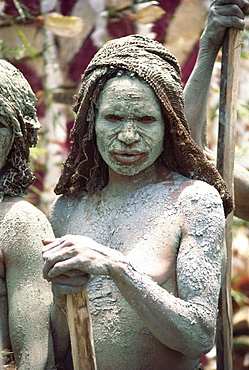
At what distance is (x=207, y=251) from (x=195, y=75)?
4.16ft

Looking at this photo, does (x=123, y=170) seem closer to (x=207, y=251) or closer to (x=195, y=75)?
(x=207, y=251)

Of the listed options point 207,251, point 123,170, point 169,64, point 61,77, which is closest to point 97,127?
point 123,170

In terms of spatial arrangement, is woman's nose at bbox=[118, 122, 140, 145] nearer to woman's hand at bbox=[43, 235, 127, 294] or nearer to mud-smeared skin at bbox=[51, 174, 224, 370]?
mud-smeared skin at bbox=[51, 174, 224, 370]

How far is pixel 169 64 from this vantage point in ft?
11.2

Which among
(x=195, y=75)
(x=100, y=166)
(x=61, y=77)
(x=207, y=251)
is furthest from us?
(x=61, y=77)

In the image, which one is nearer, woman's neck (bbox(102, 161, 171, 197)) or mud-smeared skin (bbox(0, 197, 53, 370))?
mud-smeared skin (bbox(0, 197, 53, 370))

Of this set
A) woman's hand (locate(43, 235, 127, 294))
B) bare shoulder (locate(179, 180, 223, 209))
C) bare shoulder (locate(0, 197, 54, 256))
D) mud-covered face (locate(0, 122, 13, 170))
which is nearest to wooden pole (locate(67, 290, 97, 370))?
woman's hand (locate(43, 235, 127, 294))

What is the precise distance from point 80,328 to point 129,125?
0.87 m

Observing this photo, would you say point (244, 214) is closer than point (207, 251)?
No

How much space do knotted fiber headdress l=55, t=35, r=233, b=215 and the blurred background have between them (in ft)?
10.7

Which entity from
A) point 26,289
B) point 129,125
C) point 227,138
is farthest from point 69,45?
Result: point 26,289

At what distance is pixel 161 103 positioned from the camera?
329 centimetres

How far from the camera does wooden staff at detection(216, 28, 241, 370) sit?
3.86 m

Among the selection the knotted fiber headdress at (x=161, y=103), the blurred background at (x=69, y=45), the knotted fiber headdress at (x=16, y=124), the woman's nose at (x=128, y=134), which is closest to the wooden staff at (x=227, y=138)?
the knotted fiber headdress at (x=161, y=103)
